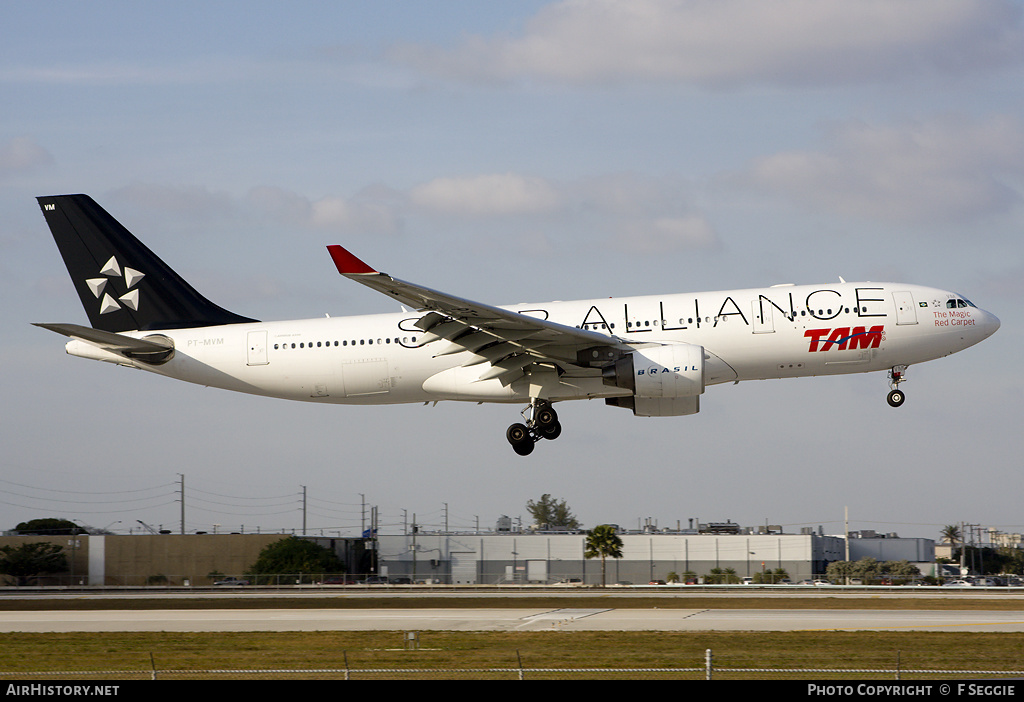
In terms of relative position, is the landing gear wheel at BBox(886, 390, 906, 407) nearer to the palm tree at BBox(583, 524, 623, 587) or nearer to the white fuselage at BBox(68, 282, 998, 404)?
the white fuselage at BBox(68, 282, 998, 404)

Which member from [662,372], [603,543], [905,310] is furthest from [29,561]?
[905,310]

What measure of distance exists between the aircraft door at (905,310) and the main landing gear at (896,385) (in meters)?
2.03

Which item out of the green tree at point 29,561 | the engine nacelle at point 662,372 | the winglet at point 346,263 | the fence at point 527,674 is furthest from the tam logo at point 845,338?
the green tree at point 29,561

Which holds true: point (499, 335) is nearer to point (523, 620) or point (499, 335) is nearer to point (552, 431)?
point (552, 431)

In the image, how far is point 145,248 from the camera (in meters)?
40.5

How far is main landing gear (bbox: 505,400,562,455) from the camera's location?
118 feet

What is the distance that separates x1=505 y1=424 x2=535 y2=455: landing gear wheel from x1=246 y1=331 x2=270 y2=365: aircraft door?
8.97 metres

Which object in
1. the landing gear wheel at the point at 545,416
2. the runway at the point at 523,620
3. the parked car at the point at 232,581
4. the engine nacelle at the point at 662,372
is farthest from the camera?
the parked car at the point at 232,581

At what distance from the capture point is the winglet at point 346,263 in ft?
92.4

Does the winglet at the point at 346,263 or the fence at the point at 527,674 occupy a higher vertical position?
the winglet at the point at 346,263

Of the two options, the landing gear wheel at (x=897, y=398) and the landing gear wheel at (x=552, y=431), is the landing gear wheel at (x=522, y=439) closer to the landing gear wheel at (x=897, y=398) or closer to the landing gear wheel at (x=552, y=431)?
the landing gear wheel at (x=552, y=431)

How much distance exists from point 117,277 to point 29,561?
185 ft

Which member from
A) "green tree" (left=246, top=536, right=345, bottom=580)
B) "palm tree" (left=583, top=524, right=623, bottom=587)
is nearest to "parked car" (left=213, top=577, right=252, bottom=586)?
"green tree" (left=246, top=536, right=345, bottom=580)
